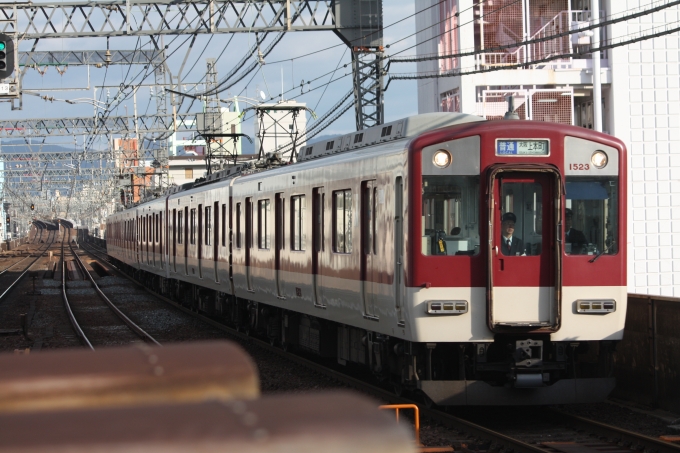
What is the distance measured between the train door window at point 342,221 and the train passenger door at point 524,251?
2.19 m

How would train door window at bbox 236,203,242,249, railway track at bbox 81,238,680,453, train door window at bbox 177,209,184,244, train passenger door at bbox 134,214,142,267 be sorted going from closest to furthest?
railway track at bbox 81,238,680,453
train door window at bbox 236,203,242,249
train door window at bbox 177,209,184,244
train passenger door at bbox 134,214,142,267

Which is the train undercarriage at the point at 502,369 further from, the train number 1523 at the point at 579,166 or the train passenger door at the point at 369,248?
the train number 1523 at the point at 579,166

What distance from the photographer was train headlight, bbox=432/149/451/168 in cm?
845

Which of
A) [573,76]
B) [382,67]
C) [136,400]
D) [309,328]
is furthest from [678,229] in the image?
[136,400]

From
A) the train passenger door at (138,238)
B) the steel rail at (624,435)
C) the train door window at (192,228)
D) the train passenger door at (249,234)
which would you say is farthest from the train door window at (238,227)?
the train passenger door at (138,238)

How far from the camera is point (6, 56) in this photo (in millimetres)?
17328

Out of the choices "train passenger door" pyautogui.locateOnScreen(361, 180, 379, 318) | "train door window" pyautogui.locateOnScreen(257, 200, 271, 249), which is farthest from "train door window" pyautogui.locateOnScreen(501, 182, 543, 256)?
"train door window" pyautogui.locateOnScreen(257, 200, 271, 249)

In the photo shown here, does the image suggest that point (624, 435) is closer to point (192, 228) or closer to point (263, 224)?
point (263, 224)

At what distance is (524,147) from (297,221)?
440cm

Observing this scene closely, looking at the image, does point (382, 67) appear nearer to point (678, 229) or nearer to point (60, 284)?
point (678, 229)

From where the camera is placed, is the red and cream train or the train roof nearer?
the red and cream train

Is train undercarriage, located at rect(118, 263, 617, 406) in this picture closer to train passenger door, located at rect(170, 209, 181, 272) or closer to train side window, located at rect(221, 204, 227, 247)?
train side window, located at rect(221, 204, 227, 247)

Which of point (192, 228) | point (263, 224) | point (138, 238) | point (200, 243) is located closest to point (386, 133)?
point (263, 224)

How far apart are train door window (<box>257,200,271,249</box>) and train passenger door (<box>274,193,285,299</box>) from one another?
44 centimetres
